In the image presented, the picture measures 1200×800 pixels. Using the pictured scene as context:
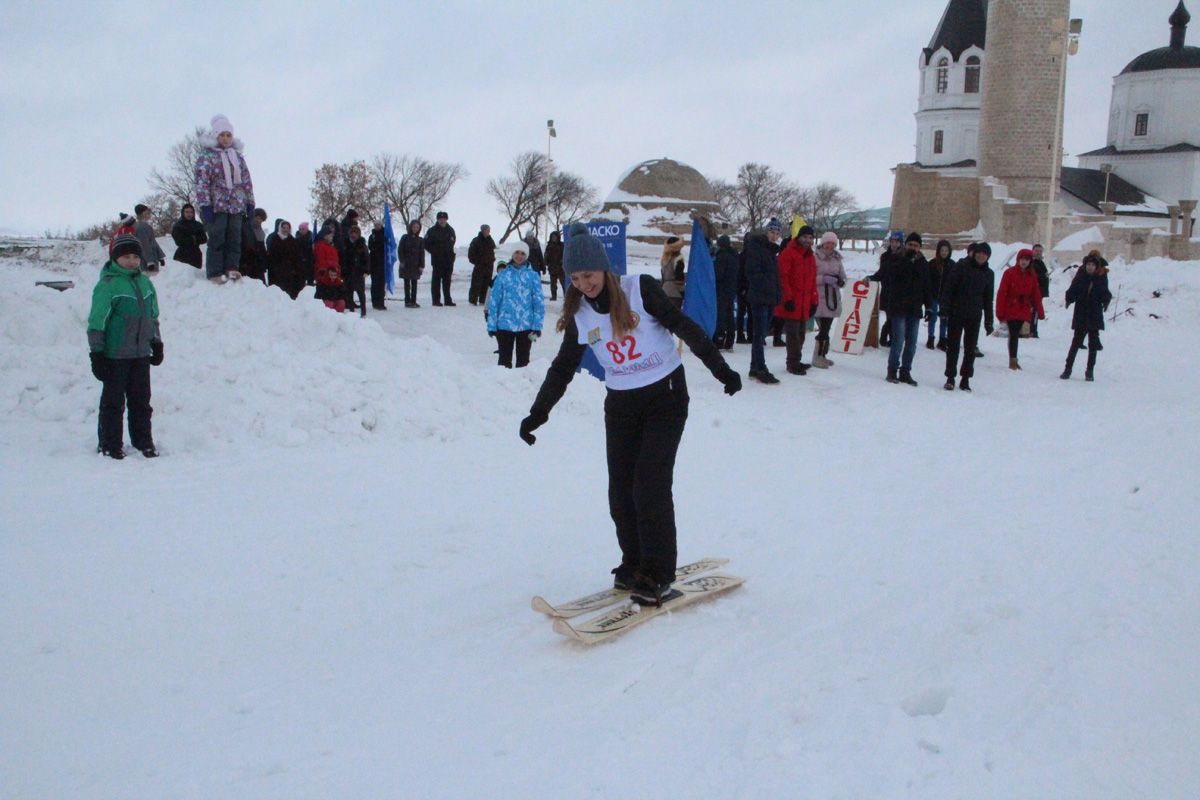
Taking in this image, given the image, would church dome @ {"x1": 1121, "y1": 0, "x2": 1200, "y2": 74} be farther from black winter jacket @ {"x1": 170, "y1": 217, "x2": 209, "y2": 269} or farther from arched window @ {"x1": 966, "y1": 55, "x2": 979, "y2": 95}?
black winter jacket @ {"x1": 170, "y1": 217, "x2": 209, "y2": 269}

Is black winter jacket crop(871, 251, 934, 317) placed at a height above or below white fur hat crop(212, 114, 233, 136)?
below

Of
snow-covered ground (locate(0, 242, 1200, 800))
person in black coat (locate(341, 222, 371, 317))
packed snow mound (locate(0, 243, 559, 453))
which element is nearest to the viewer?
snow-covered ground (locate(0, 242, 1200, 800))

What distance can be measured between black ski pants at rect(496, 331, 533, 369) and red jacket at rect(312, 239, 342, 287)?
186 inches

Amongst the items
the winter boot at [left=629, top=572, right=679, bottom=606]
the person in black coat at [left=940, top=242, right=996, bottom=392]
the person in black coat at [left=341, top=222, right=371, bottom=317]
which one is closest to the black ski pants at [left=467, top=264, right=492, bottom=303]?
the person in black coat at [left=341, top=222, right=371, bottom=317]

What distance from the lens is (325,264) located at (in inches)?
583

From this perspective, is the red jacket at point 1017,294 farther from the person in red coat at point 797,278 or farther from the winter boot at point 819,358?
the person in red coat at point 797,278

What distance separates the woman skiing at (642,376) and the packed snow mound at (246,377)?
14.3 feet

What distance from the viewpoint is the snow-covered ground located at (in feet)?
10.5

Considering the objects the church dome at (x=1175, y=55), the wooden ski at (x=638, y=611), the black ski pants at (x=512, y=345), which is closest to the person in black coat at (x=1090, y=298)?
the black ski pants at (x=512, y=345)

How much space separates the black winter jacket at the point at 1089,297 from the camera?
13.1 meters

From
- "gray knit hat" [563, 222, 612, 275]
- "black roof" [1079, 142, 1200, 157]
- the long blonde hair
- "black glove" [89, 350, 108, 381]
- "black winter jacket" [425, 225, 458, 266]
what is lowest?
"black glove" [89, 350, 108, 381]

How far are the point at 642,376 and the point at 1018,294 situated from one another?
37.4 ft

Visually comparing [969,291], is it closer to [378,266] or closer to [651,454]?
[651,454]

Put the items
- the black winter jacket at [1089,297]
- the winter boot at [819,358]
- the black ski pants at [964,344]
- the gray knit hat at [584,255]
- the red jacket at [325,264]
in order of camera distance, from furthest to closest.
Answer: the red jacket at [325,264]
the winter boot at [819,358]
the black winter jacket at [1089,297]
the black ski pants at [964,344]
the gray knit hat at [584,255]
